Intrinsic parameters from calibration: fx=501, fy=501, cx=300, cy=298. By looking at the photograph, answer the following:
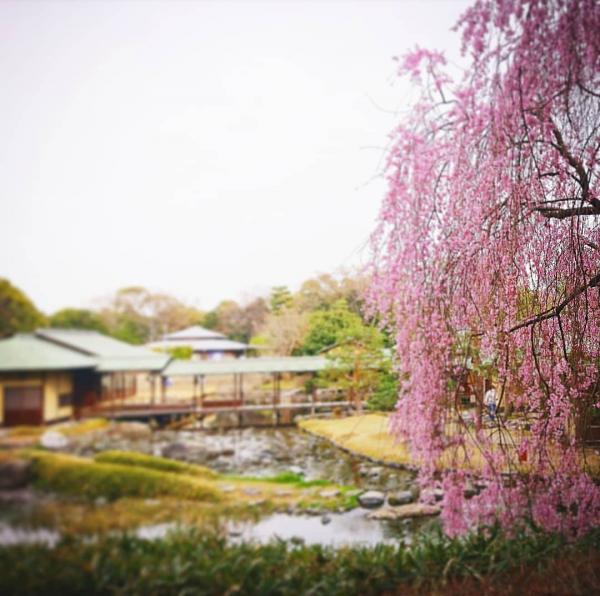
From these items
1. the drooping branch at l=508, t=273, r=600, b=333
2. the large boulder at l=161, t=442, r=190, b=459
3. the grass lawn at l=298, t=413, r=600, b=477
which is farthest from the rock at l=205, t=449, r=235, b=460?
the drooping branch at l=508, t=273, r=600, b=333

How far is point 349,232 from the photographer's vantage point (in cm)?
315

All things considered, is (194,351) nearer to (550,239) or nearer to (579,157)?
(550,239)

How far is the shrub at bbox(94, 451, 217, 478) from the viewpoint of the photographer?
246cm

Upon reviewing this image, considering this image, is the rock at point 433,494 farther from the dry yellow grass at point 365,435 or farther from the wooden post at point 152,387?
the wooden post at point 152,387

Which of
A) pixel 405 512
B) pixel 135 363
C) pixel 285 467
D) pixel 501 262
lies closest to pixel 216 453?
pixel 285 467

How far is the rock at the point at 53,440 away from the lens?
7.46ft

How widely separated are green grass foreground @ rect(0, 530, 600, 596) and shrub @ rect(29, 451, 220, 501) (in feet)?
0.65

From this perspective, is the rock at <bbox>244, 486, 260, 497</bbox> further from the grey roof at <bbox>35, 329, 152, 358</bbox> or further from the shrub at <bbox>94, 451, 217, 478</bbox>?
the grey roof at <bbox>35, 329, 152, 358</bbox>

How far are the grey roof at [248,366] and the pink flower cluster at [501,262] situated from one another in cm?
51

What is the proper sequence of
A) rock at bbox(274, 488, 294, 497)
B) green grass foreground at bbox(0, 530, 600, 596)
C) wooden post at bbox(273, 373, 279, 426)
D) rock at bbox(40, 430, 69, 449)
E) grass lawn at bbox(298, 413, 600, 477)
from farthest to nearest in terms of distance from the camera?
grass lawn at bbox(298, 413, 600, 477) < wooden post at bbox(273, 373, 279, 426) < rock at bbox(274, 488, 294, 497) < rock at bbox(40, 430, 69, 449) < green grass foreground at bbox(0, 530, 600, 596)

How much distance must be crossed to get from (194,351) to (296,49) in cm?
203

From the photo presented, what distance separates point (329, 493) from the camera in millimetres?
2893

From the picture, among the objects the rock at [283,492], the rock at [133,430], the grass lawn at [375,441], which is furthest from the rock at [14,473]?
the grass lawn at [375,441]

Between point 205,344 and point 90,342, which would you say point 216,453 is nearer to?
point 205,344
